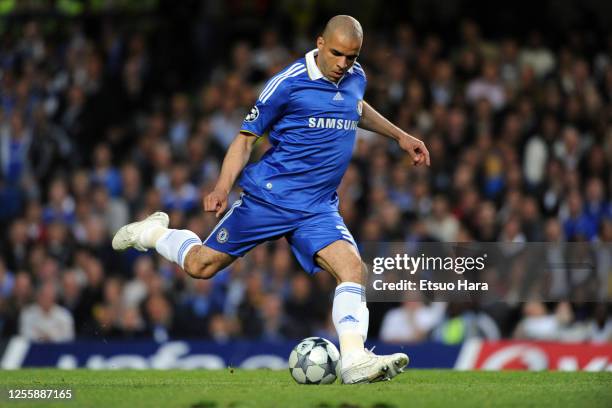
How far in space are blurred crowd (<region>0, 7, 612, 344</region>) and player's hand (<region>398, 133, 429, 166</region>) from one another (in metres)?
3.95

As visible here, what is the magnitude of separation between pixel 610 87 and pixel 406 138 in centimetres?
775

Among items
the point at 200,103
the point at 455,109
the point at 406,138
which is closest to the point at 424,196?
the point at 455,109

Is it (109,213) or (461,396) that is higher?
(109,213)

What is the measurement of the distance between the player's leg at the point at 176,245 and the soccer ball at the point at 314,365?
0.85m

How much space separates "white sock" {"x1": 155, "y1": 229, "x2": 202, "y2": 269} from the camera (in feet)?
29.1

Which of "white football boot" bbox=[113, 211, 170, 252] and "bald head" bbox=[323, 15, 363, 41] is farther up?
"bald head" bbox=[323, 15, 363, 41]

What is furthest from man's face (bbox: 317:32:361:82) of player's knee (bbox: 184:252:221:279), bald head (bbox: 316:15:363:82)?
player's knee (bbox: 184:252:221:279)

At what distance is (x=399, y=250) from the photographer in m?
10.7

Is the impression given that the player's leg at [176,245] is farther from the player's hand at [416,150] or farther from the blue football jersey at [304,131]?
the player's hand at [416,150]

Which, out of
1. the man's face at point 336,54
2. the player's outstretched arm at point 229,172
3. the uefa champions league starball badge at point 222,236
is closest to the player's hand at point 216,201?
the player's outstretched arm at point 229,172

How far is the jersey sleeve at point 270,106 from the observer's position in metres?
8.30

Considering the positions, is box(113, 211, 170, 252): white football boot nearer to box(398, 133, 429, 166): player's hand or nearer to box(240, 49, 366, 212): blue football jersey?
box(240, 49, 366, 212): blue football jersey

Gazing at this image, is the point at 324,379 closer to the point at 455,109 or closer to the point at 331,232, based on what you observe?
the point at 331,232

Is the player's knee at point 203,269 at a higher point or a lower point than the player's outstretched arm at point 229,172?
lower
